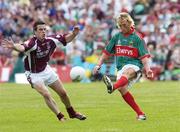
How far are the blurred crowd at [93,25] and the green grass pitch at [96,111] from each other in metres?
6.81

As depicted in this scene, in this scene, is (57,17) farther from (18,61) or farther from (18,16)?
(18,61)

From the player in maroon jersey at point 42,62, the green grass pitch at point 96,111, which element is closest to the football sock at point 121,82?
the green grass pitch at point 96,111

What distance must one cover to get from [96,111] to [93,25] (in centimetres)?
1826

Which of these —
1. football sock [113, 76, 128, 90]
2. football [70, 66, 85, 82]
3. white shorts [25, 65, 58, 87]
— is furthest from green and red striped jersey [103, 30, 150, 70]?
football [70, 66, 85, 82]

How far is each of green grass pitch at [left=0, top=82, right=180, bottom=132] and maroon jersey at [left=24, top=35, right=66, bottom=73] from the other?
44.2 inches

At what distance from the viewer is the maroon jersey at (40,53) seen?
49.3ft

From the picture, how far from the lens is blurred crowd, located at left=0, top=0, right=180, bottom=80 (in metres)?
33.2

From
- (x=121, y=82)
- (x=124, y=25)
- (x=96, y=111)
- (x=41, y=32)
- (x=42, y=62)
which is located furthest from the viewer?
(x=96, y=111)

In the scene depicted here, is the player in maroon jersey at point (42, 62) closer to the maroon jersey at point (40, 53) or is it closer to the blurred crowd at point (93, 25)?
the maroon jersey at point (40, 53)

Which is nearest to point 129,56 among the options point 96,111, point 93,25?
point 96,111

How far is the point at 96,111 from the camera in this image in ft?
57.7

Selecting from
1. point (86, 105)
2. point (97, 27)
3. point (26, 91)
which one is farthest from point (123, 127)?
point (97, 27)

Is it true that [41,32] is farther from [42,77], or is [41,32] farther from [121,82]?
[121,82]

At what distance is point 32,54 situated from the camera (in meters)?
15.1
